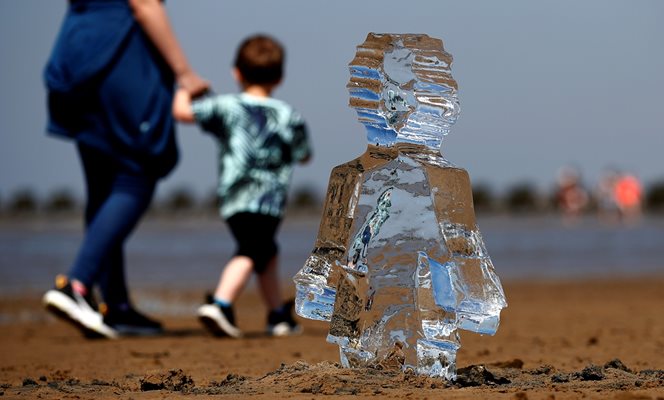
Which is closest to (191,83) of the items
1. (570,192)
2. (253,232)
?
(253,232)

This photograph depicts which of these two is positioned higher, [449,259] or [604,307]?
[449,259]

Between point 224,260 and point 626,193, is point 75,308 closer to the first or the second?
point 224,260

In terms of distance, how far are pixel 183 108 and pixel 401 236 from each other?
2.80 metres

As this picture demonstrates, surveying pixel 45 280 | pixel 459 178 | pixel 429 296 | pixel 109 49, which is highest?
pixel 109 49

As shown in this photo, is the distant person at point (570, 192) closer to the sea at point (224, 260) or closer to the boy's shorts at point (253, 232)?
Answer: the sea at point (224, 260)

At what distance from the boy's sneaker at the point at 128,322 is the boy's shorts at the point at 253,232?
0.65 meters

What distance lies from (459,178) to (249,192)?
8.44ft

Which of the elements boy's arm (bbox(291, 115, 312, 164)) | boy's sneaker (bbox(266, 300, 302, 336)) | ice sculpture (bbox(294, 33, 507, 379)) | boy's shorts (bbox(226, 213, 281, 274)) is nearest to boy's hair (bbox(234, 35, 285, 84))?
boy's arm (bbox(291, 115, 312, 164))

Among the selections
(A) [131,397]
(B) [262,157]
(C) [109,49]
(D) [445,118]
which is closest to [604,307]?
(B) [262,157]

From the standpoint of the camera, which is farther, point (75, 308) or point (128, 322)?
point (128, 322)

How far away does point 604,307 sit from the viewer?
7.79 meters

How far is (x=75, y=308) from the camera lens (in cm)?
504

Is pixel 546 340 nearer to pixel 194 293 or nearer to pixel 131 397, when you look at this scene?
pixel 131 397

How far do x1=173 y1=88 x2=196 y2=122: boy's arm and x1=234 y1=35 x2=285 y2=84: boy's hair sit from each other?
48 cm
